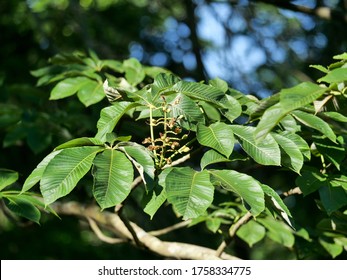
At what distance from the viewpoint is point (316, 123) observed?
132 centimetres

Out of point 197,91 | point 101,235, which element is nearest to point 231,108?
point 197,91

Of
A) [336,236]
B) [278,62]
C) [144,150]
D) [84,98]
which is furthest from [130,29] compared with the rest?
[144,150]

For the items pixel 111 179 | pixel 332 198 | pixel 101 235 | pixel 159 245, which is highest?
pixel 111 179

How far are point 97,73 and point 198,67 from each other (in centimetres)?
134

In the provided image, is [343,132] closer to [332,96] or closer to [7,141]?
[332,96]

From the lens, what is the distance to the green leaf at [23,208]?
4.47 feet

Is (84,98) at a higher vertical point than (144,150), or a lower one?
lower

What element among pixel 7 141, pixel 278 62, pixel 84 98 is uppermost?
pixel 84 98

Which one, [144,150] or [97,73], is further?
[97,73]

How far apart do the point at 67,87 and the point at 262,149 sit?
0.92 m

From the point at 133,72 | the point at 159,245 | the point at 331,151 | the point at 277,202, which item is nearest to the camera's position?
the point at 277,202

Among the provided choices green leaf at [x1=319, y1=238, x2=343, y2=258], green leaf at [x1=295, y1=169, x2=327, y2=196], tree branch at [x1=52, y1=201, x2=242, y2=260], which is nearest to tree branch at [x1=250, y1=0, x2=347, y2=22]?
green leaf at [x1=319, y1=238, x2=343, y2=258]

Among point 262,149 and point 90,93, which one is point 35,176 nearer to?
point 262,149
